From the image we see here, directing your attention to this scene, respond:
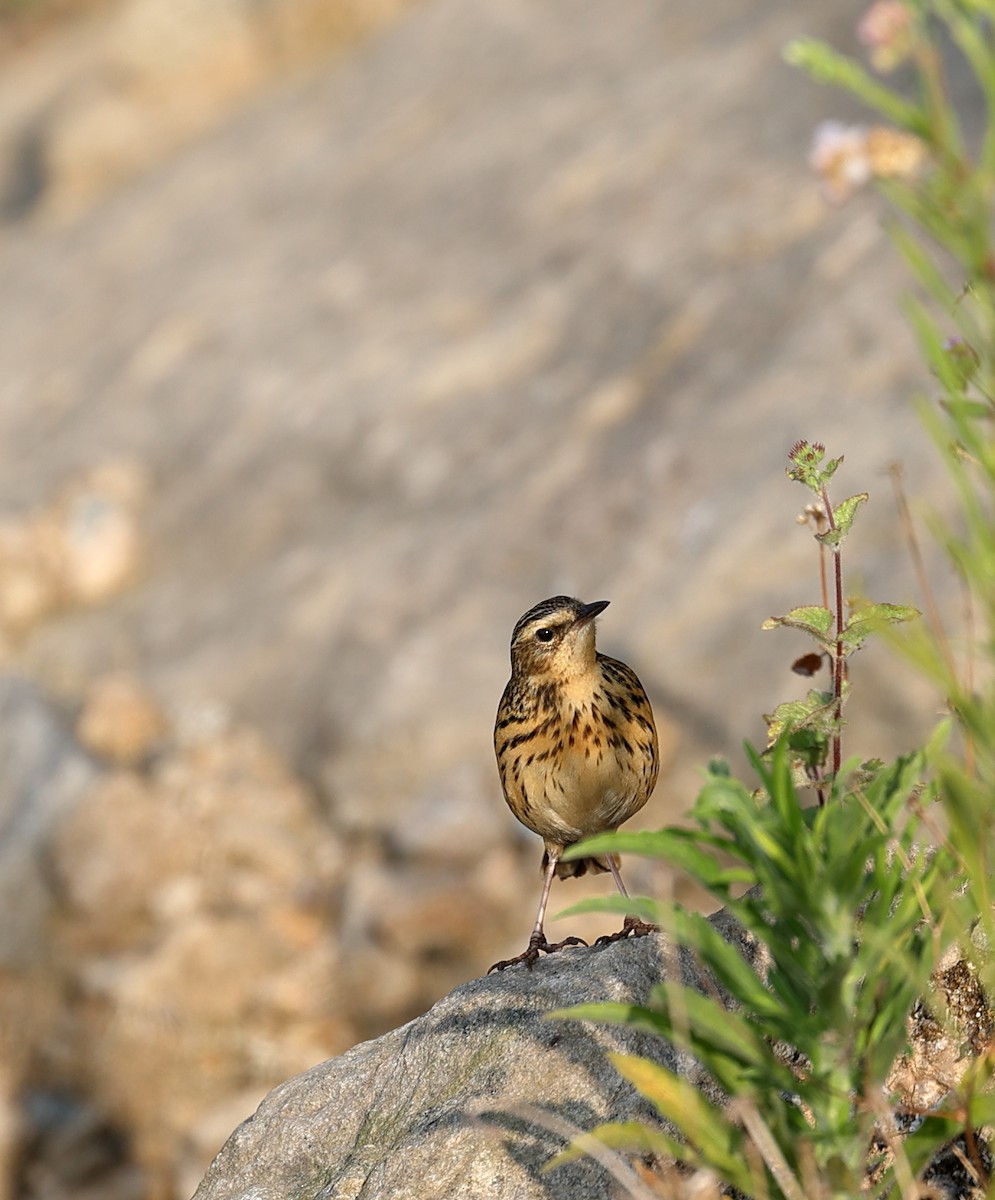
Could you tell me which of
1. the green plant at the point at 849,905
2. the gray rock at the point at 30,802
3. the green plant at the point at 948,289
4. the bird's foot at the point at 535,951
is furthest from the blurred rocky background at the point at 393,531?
the green plant at the point at 948,289

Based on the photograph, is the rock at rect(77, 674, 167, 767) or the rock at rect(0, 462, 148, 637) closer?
the rock at rect(77, 674, 167, 767)

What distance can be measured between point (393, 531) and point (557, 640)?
26.0ft

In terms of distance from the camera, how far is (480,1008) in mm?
4266

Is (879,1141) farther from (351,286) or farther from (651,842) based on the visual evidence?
(351,286)

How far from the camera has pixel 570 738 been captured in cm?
568

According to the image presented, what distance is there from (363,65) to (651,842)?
21.1 m

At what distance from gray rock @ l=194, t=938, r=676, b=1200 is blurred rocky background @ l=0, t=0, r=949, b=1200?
16.8ft

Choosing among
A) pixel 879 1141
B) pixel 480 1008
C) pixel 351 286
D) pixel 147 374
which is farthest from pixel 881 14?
pixel 147 374

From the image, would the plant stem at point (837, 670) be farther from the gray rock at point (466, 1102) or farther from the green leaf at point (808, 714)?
the gray rock at point (466, 1102)

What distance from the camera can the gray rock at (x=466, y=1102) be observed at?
12.3ft

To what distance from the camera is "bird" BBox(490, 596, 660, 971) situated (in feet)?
18.4

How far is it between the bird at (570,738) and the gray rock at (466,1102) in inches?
38.6

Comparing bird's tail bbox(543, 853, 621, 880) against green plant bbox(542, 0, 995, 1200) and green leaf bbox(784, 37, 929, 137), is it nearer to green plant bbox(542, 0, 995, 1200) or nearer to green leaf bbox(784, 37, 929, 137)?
green plant bbox(542, 0, 995, 1200)

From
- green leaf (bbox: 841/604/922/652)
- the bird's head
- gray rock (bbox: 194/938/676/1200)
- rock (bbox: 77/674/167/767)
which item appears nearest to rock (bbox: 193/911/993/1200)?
gray rock (bbox: 194/938/676/1200)
